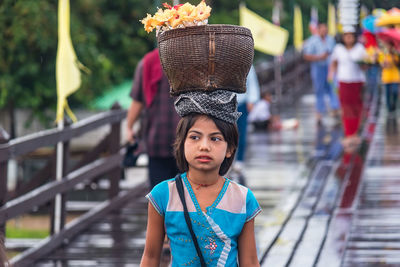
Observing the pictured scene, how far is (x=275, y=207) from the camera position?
10242 mm

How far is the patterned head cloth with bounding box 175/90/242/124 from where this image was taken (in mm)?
4117

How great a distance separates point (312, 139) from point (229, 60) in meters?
12.9

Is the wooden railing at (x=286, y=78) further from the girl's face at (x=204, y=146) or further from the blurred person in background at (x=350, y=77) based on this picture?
the girl's face at (x=204, y=146)

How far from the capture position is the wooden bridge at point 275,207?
788 cm

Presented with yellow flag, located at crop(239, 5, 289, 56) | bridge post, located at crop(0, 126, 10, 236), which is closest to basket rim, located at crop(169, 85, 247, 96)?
bridge post, located at crop(0, 126, 10, 236)

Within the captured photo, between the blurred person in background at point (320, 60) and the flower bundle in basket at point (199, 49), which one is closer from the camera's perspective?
the flower bundle in basket at point (199, 49)

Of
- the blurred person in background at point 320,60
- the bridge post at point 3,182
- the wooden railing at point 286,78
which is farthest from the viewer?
the wooden railing at point 286,78

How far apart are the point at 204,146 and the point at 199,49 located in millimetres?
417

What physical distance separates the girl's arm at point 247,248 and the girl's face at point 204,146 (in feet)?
1.02

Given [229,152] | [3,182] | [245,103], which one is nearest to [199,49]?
[229,152]

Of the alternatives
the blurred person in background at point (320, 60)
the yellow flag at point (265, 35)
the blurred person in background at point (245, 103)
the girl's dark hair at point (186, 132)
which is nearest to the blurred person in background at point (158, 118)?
the blurred person in background at point (245, 103)

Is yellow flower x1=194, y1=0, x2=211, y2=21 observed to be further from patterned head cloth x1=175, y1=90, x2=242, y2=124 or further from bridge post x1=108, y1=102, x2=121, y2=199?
bridge post x1=108, y1=102, x2=121, y2=199

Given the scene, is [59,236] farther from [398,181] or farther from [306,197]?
[398,181]

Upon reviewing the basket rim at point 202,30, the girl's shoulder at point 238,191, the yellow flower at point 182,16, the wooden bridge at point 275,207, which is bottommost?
the wooden bridge at point 275,207
